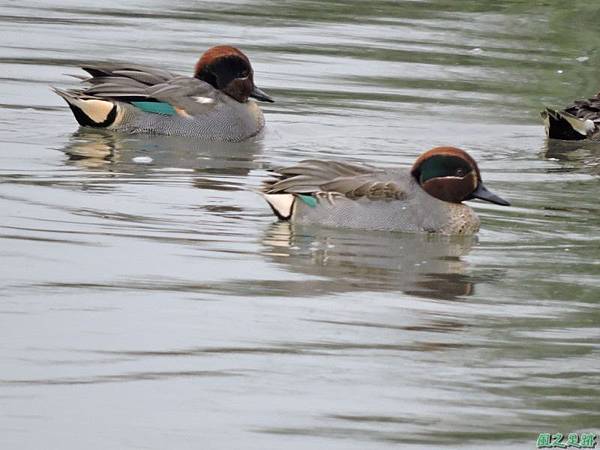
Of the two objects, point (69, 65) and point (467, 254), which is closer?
point (467, 254)

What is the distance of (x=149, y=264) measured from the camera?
9094mm

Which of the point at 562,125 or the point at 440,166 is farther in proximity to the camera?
the point at 562,125

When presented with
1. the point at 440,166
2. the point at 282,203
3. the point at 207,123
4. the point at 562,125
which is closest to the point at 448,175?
the point at 440,166

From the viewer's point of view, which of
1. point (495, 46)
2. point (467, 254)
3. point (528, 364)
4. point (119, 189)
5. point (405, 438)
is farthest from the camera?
point (495, 46)

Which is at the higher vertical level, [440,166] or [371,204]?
[440,166]

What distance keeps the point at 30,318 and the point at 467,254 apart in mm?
2974

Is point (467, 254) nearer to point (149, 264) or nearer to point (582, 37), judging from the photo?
point (149, 264)

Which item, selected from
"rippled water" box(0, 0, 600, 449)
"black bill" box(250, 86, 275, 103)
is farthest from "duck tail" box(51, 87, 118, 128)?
"black bill" box(250, 86, 275, 103)

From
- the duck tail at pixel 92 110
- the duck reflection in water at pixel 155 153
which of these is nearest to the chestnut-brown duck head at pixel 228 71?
the duck reflection in water at pixel 155 153

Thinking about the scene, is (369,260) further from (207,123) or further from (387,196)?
(207,123)

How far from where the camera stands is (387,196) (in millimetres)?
10336

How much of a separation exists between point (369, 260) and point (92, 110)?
474 centimetres

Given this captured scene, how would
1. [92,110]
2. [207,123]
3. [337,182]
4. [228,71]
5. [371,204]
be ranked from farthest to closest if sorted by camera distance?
[228,71]
[207,123]
[92,110]
[337,182]
[371,204]

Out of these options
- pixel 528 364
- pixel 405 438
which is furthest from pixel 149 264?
pixel 405 438
